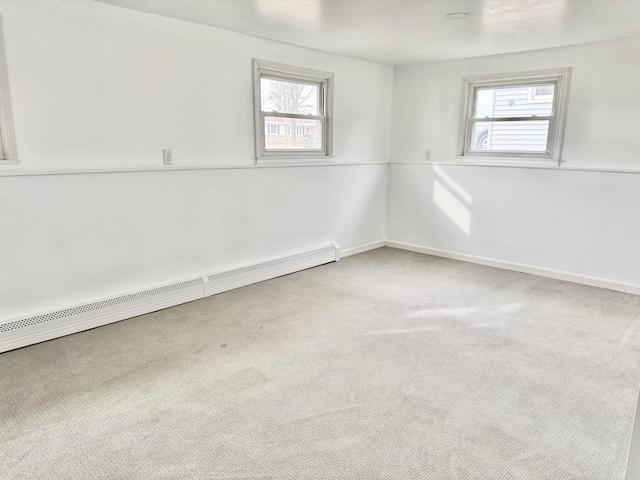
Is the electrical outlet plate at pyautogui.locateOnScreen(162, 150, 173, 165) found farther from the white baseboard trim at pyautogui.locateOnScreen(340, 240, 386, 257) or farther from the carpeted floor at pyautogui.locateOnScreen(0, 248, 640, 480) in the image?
the white baseboard trim at pyautogui.locateOnScreen(340, 240, 386, 257)

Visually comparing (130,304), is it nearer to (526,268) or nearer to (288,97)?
(288,97)

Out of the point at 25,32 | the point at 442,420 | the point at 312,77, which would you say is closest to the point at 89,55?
the point at 25,32

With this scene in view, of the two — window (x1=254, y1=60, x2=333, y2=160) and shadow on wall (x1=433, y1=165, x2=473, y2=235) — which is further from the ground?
window (x1=254, y1=60, x2=333, y2=160)

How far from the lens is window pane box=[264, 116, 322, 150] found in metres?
4.21

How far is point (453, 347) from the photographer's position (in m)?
2.91

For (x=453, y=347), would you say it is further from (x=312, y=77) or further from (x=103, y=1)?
(x=103, y=1)

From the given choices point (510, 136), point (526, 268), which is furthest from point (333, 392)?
point (510, 136)

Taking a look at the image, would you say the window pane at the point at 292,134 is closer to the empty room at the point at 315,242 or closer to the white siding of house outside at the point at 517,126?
the empty room at the point at 315,242

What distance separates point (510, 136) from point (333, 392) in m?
3.60

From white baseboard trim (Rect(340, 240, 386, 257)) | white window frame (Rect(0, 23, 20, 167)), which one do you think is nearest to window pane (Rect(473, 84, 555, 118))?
white baseboard trim (Rect(340, 240, 386, 257))

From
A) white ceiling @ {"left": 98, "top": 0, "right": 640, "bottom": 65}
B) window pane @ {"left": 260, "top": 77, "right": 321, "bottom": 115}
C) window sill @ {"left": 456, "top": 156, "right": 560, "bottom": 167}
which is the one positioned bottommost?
window sill @ {"left": 456, "top": 156, "right": 560, "bottom": 167}

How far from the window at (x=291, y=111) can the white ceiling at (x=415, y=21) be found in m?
0.31

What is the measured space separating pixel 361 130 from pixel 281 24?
1.93m

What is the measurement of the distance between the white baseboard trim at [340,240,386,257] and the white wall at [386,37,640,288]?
195mm
